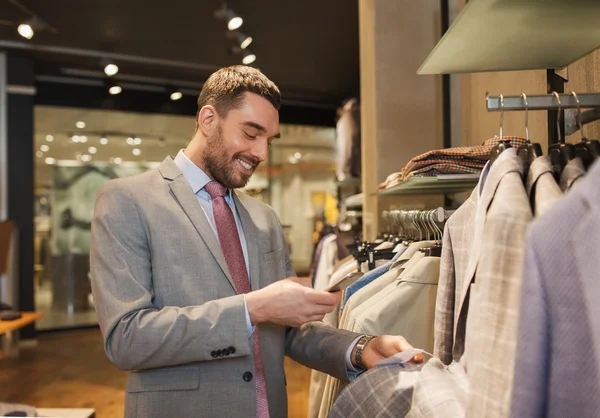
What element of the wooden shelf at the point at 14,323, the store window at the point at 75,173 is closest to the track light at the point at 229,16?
the wooden shelf at the point at 14,323

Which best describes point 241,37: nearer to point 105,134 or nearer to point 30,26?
point 30,26

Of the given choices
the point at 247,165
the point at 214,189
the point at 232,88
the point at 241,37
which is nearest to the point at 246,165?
the point at 247,165

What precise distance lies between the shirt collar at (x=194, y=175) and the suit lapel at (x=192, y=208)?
30 millimetres

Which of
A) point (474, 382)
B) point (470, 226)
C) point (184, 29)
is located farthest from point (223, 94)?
point (184, 29)

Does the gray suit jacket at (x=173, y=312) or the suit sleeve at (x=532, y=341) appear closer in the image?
the suit sleeve at (x=532, y=341)

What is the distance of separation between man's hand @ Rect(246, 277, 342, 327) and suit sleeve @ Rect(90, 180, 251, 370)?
4 cm

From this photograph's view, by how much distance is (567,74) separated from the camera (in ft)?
5.57

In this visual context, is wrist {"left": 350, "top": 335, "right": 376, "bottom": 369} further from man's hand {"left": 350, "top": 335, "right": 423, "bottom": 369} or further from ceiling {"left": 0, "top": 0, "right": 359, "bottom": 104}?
ceiling {"left": 0, "top": 0, "right": 359, "bottom": 104}

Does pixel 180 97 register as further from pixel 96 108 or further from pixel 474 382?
pixel 474 382

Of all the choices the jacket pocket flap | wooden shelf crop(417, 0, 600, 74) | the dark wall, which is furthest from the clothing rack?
the dark wall

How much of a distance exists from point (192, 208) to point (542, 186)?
95cm

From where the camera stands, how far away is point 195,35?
6109 millimetres

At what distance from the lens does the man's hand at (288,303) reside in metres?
1.29

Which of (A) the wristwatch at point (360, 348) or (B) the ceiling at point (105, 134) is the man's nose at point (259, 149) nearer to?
(A) the wristwatch at point (360, 348)
